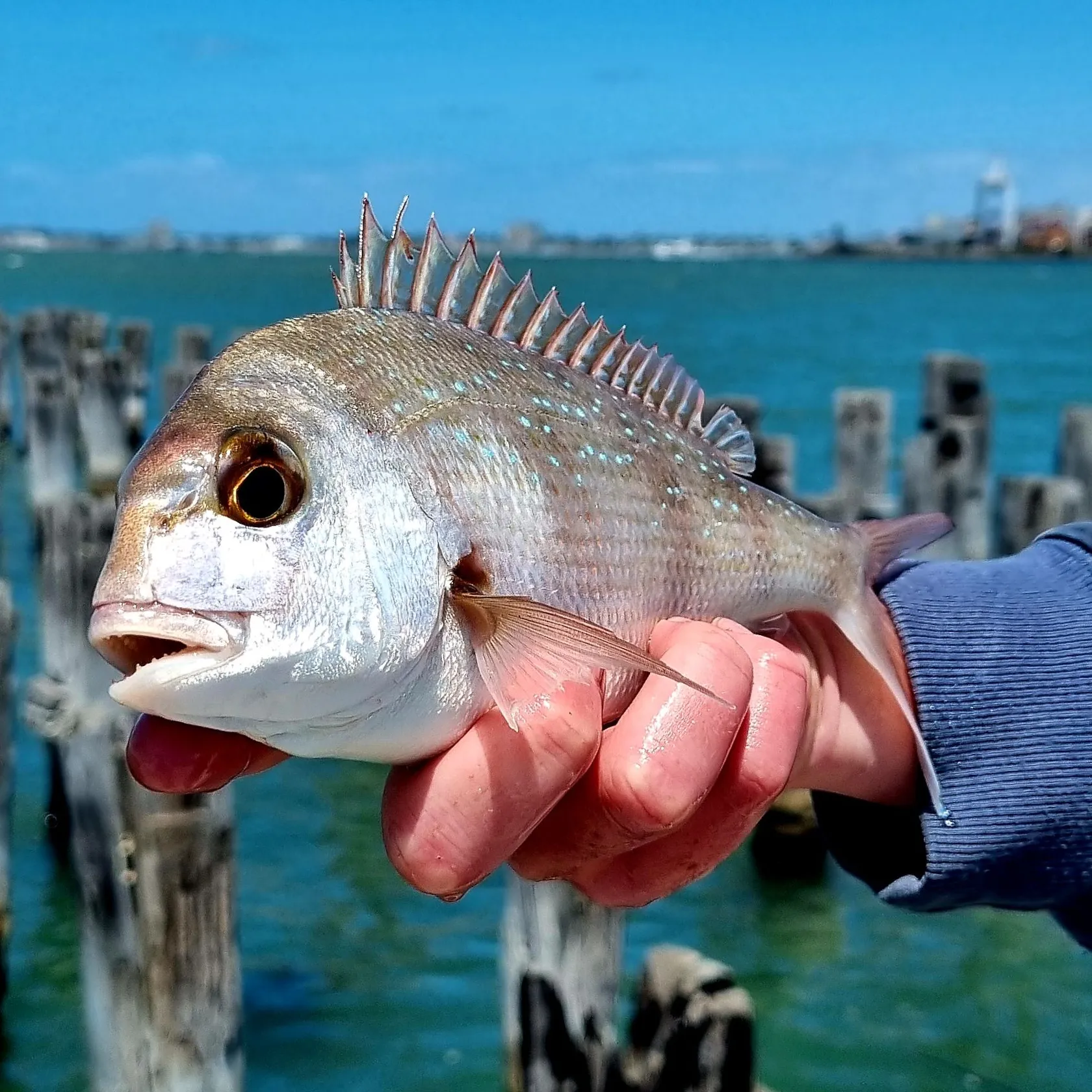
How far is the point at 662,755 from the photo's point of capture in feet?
6.84

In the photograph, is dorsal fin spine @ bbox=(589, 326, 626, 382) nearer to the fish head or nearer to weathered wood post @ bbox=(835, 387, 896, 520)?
the fish head

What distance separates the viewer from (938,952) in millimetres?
7621

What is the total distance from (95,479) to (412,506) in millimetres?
15374

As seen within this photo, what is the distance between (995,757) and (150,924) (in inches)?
118

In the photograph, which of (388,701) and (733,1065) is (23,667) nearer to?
(733,1065)

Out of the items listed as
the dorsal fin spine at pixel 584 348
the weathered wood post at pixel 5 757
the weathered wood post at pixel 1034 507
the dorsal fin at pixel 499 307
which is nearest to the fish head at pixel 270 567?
the dorsal fin at pixel 499 307

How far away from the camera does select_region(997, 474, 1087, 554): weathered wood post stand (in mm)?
7723

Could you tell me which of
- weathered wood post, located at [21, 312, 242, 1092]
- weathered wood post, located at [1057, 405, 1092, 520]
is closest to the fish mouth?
weathered wood post, located at [21, 312, 242, 1092]

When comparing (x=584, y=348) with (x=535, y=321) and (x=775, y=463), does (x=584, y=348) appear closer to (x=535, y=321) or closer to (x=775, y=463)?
(x=535, y=321)

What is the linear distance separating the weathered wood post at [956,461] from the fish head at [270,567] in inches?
310

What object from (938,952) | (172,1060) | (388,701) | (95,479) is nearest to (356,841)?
(938,952)

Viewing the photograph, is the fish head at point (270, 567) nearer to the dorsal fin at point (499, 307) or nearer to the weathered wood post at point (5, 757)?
the dorsal fin at point (499, 307)

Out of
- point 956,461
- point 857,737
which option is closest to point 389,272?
point 857,737

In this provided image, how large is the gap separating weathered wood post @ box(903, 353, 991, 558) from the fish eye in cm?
798
